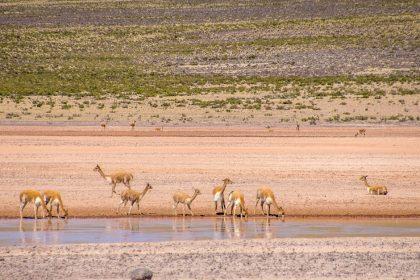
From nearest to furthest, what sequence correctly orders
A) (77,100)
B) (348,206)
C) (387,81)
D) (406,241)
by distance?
(406,241) < (348,206) < (77,100) < (387,81)

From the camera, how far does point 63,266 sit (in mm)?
13977

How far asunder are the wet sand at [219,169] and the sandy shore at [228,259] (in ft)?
12.2

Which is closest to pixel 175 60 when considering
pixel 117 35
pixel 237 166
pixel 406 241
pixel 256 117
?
pixel 117 35

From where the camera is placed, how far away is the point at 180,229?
17531 mm

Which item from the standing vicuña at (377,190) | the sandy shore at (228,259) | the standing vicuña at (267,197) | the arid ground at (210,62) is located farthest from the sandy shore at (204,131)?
the sandy shore at (228,259)

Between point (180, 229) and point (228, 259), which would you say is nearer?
point (228, 259)

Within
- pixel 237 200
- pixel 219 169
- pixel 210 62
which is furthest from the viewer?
pixel 210 62

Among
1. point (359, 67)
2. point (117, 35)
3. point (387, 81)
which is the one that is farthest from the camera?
point (117, 35)

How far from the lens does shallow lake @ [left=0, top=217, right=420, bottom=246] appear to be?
649 inches

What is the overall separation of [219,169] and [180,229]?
23.8 feet

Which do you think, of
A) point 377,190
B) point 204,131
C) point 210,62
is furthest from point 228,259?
point 210,62

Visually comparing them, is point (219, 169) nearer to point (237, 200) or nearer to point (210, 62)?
point (237, 200)

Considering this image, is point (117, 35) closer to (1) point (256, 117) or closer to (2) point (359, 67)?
(2) point (359, 67)

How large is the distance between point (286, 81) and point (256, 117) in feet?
47.0
